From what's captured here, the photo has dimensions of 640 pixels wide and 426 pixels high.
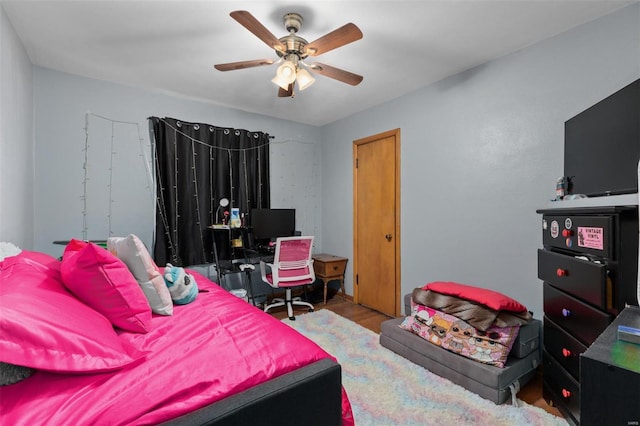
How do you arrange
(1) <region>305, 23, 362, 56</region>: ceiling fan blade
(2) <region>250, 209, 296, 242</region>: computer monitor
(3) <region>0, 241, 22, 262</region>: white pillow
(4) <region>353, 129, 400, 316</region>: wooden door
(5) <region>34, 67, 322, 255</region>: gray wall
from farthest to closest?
(2) <region>250, 209, 296, 242</region>: computer monitor < (4) <region>353, 129, 400, 316</region>: wooden door < (5) <region>34, 67, 322, 255</region>: gray wall < (1) <region>305, 23, 362, 56</region>: ceiling fan blade < (3) <region>0, 241, 22, 262</region>: white pillow

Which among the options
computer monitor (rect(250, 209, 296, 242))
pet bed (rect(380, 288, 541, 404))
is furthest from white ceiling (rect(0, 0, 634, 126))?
pet bed (rect(380, 288, 541, 404))

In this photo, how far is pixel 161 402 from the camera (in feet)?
2.77

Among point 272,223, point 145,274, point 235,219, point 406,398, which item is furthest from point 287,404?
point 272,223

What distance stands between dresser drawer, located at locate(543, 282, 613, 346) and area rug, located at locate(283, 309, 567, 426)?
59 centimetres

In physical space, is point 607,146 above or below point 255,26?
below

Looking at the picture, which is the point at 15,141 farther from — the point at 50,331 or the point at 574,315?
the point at 574,315

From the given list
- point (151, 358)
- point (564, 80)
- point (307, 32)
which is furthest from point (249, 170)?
point (564, 80)

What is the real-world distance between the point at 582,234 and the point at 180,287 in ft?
7.12

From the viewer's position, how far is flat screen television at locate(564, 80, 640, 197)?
1405 millimetres

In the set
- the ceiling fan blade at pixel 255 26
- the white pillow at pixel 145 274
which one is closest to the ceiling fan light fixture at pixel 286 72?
the ceiling fan blade at pixel 255 26

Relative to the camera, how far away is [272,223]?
3.79 metres

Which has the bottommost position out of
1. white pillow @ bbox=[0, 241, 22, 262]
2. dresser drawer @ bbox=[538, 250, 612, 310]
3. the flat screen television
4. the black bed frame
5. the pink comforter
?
the black bed frame

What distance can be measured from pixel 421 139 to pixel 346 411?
2.69 meters

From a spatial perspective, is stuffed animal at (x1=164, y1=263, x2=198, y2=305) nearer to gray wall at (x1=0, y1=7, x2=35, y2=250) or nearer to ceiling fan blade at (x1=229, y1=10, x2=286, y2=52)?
gray wall at (x1=0, y1=7, x2=35, y2=250)
